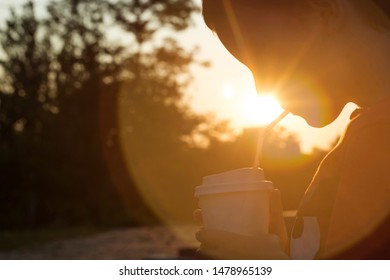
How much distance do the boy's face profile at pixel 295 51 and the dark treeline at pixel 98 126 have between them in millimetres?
20360

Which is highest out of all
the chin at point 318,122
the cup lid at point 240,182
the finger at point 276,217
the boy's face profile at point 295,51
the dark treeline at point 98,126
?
the dark treeline at point 98,126

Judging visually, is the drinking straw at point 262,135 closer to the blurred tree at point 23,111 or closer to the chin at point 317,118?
the chin at point 317,118

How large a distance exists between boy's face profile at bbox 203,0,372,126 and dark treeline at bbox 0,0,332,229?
2036cm

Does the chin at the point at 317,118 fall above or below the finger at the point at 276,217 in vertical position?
above

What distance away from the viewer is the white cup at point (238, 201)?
6.23 feet

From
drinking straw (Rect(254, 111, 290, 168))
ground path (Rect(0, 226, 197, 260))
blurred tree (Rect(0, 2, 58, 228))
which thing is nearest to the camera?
drinking straw (Rect(254, 111, 290, 168))

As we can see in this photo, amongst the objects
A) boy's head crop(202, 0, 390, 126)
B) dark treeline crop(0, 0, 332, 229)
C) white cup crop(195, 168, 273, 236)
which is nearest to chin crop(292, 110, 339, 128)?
boy's head crop(202, 0, 390, 126)

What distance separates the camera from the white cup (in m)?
1.90

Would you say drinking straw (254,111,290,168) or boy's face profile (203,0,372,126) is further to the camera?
drinking straw (254,111,290,168)

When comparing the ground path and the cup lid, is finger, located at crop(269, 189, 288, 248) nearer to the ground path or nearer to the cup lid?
the cup lid

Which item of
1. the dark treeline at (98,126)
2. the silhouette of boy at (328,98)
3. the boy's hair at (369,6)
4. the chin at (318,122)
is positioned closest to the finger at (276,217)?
the silhouette of boy at (328,98)

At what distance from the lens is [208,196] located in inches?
81.7

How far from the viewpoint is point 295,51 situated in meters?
1.88
